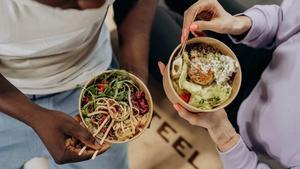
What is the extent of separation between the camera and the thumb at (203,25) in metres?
0.93

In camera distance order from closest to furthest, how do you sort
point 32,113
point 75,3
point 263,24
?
point 75,3, point 32,113, point 263,24

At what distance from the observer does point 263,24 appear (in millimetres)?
1115

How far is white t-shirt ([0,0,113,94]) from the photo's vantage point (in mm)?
878

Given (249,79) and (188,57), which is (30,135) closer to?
(188,57)

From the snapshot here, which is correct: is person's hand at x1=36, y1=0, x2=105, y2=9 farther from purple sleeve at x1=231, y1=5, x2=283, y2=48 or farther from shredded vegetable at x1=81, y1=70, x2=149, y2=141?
purple sleeve at x1=231, y1=5, x2=283, y2=48

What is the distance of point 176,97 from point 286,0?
1.40ft

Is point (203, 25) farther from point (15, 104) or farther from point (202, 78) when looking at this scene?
point (15, 104)

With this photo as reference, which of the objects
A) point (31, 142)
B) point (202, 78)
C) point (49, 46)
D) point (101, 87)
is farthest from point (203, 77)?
point (31, 142)

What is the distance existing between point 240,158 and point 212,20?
12.8 inches

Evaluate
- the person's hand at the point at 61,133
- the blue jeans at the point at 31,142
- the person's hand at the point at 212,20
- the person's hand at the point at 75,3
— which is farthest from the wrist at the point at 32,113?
the person's hand at the point at 212,20

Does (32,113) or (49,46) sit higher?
(49,46)

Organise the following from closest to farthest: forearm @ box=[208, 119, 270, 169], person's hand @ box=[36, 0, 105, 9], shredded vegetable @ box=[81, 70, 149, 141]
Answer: person's hand @ box=[36, 0, 105, 9], shredded vegetable @ box=[81, 70, 149, 141], forearm @ box=[208, 119, 270, 169]

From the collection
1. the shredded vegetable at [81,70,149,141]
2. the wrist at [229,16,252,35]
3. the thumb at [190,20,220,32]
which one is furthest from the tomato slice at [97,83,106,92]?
the wrist at [229,16,252,35]

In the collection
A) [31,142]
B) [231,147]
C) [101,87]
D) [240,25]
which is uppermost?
[240,25]
